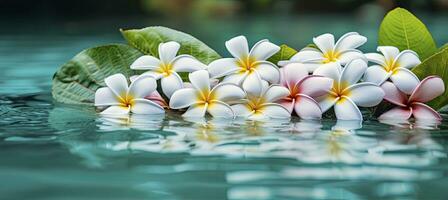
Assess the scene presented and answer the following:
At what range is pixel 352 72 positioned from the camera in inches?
73.9

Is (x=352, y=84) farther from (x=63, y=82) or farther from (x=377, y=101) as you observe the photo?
(x=63, y=82)

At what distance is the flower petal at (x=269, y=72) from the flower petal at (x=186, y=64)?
139mm

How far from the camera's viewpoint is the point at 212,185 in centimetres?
122

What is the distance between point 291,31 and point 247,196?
270 inches

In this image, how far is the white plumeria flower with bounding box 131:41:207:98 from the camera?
6.49ft

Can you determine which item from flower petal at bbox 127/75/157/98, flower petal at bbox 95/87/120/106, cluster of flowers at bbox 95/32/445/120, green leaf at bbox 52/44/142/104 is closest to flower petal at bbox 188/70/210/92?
cluster of flowers at bbox 95/32/445/120

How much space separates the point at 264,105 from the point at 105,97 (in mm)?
374

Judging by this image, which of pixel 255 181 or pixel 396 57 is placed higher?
pixel 396 57

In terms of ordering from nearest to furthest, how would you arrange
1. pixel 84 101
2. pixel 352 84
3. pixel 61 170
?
pixel 61 170 → pixel 352 84 → pixel 84 101

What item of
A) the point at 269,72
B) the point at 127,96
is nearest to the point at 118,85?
the point at 127,96

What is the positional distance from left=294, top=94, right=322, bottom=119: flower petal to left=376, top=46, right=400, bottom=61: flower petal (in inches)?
8.1

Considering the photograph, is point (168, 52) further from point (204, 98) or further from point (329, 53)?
point (329, 53)

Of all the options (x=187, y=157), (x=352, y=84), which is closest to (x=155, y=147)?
(x=187, y=157)

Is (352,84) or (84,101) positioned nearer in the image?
(352,84)
